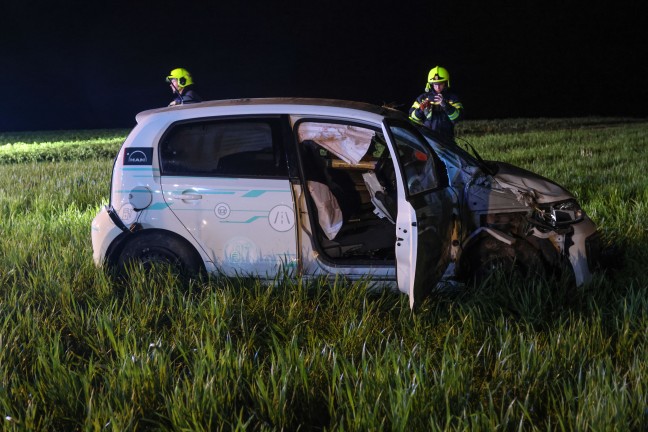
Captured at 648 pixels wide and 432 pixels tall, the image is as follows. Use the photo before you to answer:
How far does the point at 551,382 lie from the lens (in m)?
3.48

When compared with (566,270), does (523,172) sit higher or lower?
higher

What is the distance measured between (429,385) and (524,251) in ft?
6.85

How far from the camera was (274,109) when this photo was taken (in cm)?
533

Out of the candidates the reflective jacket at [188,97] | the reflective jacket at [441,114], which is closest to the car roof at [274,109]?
the reflective jacket at [441,114]

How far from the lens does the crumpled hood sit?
17.2 ft

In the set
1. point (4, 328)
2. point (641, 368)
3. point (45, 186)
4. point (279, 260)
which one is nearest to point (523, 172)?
point (279, 260)

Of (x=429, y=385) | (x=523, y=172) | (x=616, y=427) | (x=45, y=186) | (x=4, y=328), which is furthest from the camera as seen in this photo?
(x=45, y=186)

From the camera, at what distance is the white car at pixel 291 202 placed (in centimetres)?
516

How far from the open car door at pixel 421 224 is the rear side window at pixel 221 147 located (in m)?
0.95

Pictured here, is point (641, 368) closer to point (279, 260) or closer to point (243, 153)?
point (279, 260)

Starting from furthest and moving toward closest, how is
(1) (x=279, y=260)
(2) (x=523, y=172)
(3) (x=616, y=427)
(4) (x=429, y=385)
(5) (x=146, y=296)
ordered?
(2) (x=523, y=172)
(1) (x=279, y=260)
(5) (x=146, y=296)
(4) (x=429, y=385)
(3) (x=616, y=427)

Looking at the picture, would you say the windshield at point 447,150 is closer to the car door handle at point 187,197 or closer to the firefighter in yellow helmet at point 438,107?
the car door handle at point 187,197

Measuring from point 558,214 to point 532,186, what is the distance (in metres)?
0.30

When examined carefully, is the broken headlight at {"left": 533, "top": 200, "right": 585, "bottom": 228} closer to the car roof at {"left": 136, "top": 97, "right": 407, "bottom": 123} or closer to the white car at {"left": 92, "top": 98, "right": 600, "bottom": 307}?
the white car at {"left": 92, "top": 98, "right": 600, "bottom": 307}
